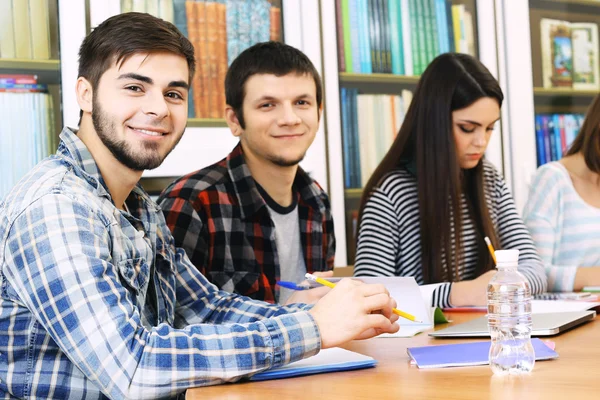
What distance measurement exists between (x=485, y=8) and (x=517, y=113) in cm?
47

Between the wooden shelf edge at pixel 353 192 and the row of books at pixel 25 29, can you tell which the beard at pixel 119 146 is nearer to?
the row of books at pixel 25 29

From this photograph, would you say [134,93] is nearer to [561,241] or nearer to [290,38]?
→ [290,38]

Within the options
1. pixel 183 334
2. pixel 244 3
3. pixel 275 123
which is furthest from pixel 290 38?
pixel 183 334

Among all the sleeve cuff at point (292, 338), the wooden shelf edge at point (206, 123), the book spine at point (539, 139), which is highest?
the wooden shelf edge at point (206, 123)

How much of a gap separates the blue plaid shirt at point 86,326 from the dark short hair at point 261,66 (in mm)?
983

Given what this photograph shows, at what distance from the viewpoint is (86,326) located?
3.65 feet

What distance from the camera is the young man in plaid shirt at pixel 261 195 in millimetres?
2047

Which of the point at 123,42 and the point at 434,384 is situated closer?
the point at 434,384

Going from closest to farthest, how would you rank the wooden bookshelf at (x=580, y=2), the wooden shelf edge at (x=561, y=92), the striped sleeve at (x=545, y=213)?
the striped sleeve at (x=545, y=213) → the wooden shelf edge at (x=561, y=92) → the wooden bookshelf at (x=580, y=2)

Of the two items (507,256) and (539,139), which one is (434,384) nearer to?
(507,256)

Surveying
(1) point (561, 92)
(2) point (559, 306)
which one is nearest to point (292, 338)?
(2) point (559, 306)

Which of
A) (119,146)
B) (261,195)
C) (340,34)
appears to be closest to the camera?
(119,146)

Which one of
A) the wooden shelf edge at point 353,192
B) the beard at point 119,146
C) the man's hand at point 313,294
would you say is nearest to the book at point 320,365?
the man's hand at point 313,294

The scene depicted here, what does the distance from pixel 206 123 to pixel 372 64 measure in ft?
2.51
